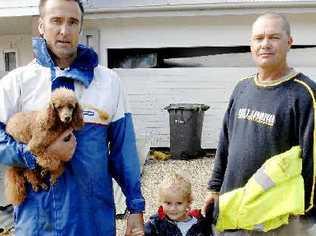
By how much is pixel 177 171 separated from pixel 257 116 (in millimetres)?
5722

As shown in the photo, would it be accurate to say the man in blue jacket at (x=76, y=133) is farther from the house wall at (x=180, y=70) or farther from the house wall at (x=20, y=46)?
the house wall at (x=20, y=46)

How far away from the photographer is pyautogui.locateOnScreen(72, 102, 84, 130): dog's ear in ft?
8.36

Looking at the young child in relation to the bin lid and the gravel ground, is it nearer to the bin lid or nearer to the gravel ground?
the gravel ground

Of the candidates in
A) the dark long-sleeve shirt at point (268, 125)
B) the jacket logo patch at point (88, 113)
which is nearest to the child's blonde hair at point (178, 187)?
the dark long-sleeve shirt at point (268, 125)

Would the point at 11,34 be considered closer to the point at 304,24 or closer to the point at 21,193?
the point at 304,24

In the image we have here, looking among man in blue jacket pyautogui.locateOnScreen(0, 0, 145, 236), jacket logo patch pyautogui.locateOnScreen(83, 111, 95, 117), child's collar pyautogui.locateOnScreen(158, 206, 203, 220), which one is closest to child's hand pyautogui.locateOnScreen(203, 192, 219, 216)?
child's collar pyautogui.locateOnScreen(158, 206, 203, 220)

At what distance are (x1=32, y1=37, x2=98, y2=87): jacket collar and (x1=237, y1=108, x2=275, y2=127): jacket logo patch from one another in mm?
906

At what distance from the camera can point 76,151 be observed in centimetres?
264

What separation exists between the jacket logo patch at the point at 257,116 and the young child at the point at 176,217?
609mm

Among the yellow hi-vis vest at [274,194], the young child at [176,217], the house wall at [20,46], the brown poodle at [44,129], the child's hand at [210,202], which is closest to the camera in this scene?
the brown poodle at [44,129]

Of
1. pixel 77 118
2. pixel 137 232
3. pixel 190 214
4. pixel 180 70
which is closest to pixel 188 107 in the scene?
pixel 180 70

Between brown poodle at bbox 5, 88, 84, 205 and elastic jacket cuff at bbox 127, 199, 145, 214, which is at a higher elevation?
brown poodle at bbox 5, 88, 84, 205

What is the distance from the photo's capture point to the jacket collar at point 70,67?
2.66m

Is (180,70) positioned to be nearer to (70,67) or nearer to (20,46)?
(20,46)
